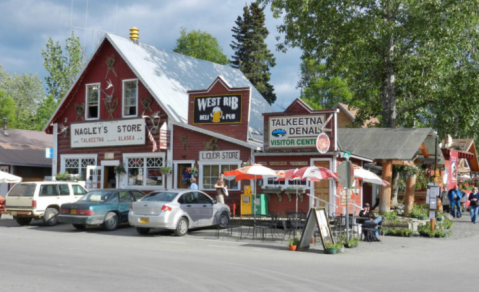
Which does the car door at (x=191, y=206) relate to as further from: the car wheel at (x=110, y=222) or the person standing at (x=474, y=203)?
the person standing at (x=474, y=203)

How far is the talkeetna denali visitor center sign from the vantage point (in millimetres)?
25625

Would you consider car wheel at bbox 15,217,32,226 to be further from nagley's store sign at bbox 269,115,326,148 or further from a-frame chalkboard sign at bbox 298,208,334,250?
a-frame chalkboard sign at bbox 298,208,334,250

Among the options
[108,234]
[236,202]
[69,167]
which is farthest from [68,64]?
[108,234]

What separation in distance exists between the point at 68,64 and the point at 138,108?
106 ft

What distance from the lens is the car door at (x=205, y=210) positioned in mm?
19878

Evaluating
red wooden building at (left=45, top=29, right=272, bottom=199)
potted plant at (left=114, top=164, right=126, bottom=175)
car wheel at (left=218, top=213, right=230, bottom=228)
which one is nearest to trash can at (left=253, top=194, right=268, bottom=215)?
red wooden building at (left=45, top=29, right=272, bottom=199)

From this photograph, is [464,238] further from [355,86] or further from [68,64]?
[68,64]

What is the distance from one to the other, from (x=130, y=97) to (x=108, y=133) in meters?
2.17

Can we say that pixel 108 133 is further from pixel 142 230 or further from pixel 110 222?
pixel 142 230

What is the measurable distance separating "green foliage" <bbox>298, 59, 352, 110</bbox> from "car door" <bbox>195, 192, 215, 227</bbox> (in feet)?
150

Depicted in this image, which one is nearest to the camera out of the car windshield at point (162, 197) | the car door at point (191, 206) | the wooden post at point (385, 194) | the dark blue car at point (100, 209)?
the car windshield at point (162, 197)

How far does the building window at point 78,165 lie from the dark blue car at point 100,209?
8585 millimetres

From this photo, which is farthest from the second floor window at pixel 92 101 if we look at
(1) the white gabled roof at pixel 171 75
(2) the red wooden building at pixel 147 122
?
(1) the white gabled roof at pixel 171 75

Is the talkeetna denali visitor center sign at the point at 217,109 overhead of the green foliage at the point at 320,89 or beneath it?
beneath
